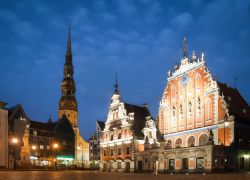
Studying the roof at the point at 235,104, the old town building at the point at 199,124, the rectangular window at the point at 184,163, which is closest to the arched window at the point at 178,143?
the old town building at the point at 199,124

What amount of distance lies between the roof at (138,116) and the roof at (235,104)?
19.3 metres

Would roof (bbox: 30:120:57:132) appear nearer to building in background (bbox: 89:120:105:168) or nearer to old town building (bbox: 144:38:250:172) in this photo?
building in background (bbox: 89:120:105:168)

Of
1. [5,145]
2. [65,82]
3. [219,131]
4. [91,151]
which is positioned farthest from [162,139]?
[65,82]

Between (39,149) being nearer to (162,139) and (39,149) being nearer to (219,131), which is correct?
(162,139)

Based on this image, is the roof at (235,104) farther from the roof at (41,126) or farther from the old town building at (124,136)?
the roof at (41,126)

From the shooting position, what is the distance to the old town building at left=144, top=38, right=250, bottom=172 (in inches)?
1698

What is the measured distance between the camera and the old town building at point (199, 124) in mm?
43125

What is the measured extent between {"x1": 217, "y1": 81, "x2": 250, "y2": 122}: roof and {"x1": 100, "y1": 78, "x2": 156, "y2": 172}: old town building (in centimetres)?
1623

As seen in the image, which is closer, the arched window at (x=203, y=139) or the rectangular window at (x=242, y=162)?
the rectangular window at (x=242, y=162)

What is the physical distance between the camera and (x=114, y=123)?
67250 mm

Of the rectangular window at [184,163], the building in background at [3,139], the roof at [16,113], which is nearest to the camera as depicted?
the rectangular window at [184,163]

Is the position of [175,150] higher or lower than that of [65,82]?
lower

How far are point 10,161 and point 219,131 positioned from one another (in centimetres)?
3950

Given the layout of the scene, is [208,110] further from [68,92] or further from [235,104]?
[68,92]
